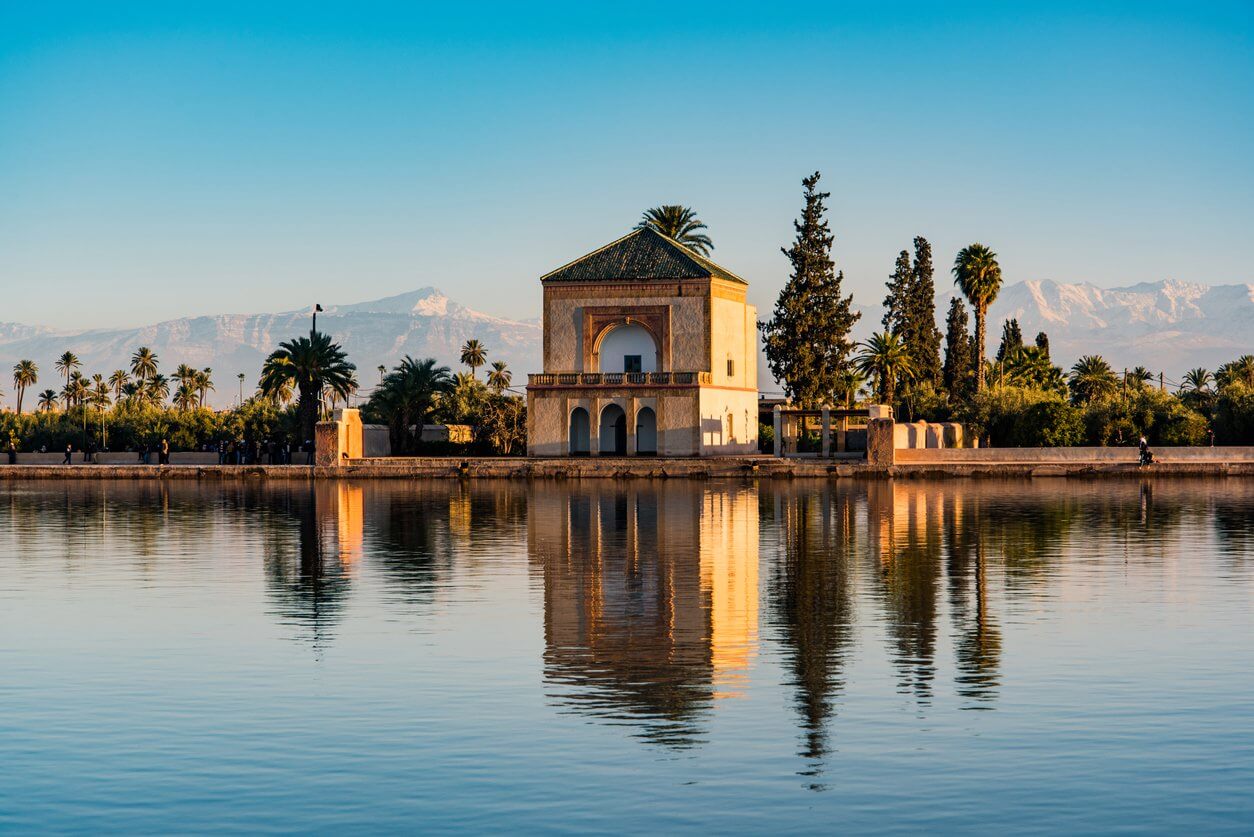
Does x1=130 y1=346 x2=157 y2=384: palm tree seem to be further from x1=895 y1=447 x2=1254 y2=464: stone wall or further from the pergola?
x1=895 y1=447 x2=1254 y2=464: stone wall

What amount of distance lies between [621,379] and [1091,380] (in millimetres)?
48969

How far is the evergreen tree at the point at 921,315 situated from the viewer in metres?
75.1

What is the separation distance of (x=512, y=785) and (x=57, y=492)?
42.9 metres

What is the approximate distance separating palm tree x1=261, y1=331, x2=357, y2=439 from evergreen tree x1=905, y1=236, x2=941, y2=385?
28197mm

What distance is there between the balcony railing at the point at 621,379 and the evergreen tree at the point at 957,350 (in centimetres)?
2125

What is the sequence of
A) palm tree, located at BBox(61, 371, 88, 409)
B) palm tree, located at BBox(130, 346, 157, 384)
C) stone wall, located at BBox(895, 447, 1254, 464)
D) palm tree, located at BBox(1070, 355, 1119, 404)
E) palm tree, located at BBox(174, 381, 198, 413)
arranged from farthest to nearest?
palm tree, located at BBox(130, 346, 157, 384)
palm tree, located at BBox(174, 381, 198, 413)
palm tree, located at BBox(61, 371, 88, 409)
palm tree, located at BBox(1070, 355, 1119, 404)
stone wall, located at BBox(895, 447, 1254, 464)

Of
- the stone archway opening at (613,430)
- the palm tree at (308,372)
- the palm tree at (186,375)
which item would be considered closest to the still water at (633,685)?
the stone archway opening at (613,430)

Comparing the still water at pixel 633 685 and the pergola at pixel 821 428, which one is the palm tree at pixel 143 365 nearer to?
the pergola at pixel 821 428

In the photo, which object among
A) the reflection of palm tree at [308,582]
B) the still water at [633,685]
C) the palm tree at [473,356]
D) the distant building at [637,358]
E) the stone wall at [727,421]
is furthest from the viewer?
the palm tree at [473,356]

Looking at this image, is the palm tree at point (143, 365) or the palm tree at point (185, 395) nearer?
the palm tree at point (185, 395)

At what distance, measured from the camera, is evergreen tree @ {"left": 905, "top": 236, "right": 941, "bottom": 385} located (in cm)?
7506

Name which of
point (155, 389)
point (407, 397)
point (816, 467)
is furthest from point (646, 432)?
point (155, 389)

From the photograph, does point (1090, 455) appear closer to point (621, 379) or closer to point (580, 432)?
point (621, 379)

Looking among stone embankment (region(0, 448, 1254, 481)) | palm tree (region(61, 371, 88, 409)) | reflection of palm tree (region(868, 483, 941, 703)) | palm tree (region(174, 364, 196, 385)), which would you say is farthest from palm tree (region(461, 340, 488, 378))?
reflection of palm tree (region(868, 483, 941, 703))
